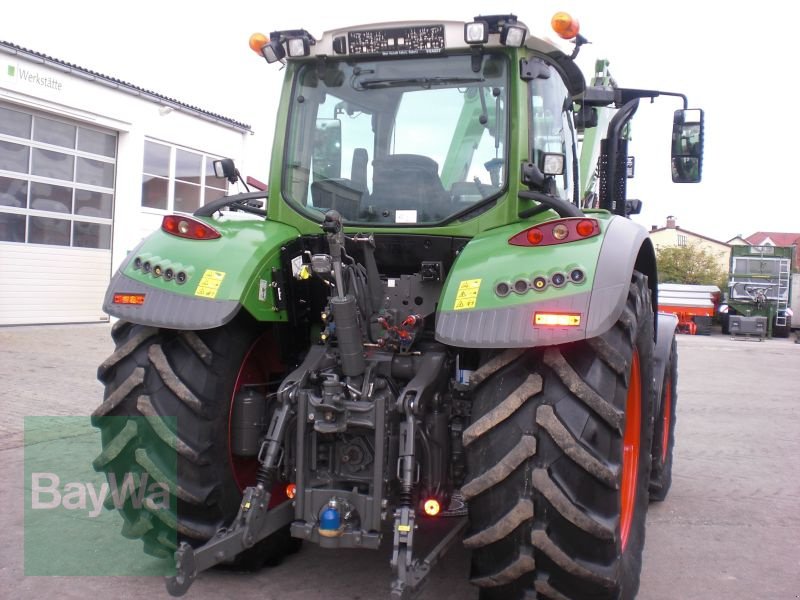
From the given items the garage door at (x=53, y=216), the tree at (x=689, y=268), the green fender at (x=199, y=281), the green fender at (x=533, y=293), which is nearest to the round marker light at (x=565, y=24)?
the green fender at (x=533, y=293)

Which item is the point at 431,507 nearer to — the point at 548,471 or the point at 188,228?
the point at 548,471

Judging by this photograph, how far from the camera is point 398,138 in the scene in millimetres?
3883

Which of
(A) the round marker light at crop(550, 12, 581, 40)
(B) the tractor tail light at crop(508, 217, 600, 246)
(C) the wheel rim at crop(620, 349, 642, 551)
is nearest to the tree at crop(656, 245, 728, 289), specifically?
(C) the wheel rim at crop(620, 349, 642, 551)

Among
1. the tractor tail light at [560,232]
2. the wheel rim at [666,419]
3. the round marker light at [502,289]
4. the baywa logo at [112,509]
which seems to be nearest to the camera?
the round marker light at [502,289]

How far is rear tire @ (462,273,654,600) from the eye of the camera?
2.81 m

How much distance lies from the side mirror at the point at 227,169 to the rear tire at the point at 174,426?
1.11m

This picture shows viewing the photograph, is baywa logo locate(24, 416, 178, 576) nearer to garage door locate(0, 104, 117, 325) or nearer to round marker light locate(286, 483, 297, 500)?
round marker light locate(286, 483, 297, 500)

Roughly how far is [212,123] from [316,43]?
49.5 ft

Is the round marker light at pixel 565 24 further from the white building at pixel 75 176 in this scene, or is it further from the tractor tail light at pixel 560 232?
the white building at pixel 75 176

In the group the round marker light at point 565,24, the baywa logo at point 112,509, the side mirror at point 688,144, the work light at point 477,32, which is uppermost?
the round marker light at point 565,24

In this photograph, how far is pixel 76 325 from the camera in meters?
15.4

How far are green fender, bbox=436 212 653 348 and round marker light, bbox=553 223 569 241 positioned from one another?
0.04m

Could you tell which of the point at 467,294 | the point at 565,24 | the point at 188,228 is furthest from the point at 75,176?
the point at 467,294

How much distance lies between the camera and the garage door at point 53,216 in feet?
45.6
